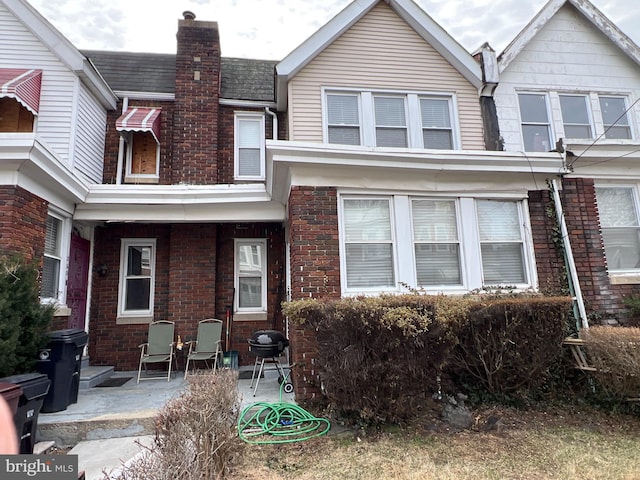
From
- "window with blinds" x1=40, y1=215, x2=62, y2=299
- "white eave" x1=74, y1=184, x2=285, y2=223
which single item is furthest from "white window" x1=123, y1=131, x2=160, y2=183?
"window with blinds" x1=40, y1=215, x2=62, y2=299

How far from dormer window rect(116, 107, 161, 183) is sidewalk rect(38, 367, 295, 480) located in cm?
481

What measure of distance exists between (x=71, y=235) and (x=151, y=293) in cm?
190

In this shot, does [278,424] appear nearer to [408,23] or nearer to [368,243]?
[368,243]

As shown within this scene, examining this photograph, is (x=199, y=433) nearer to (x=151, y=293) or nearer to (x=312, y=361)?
(x=312, y=361)

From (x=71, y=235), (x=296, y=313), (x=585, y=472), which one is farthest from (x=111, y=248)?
(x=585, y=472)

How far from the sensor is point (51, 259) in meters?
6.28

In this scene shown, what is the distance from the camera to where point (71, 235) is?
22.5 ft

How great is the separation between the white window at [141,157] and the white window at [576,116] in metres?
9.50

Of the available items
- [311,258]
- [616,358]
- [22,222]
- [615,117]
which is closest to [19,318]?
[22,222]

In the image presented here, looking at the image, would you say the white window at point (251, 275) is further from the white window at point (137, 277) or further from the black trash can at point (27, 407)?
the black trash can at point (27, 407)

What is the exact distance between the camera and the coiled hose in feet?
13.3

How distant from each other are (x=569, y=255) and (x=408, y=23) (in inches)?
232

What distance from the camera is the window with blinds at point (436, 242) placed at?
5850 mm

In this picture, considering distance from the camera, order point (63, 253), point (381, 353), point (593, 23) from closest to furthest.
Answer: point (381, 353), point (63, 253), point (593, 23)
